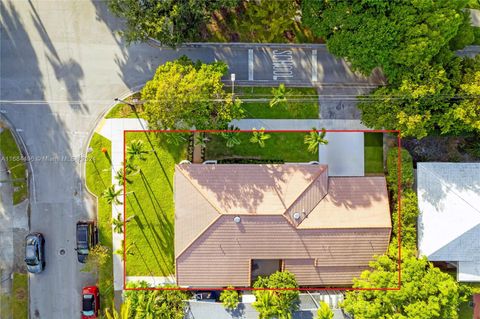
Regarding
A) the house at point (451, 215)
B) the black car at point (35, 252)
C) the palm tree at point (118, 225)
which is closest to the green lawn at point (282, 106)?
the house at point (451, 215)

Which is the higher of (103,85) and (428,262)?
(103,85)

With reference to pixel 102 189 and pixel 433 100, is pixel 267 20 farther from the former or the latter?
pixel 102 189

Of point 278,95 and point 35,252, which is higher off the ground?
point 278,95

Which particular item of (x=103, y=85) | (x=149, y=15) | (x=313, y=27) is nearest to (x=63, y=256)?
(x=103, y=85)

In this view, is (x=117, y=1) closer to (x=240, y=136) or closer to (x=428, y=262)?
(x=240, y=136)

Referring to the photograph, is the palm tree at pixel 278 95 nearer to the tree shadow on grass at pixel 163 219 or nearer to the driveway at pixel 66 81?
the driveway at pixel 66 81

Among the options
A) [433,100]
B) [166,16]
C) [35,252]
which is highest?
[166,16]

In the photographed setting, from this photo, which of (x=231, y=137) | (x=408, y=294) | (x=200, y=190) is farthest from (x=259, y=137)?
Result: (x=408, y=294)
